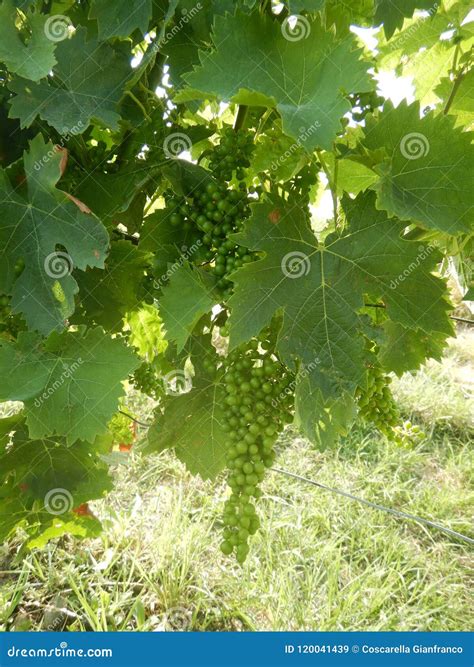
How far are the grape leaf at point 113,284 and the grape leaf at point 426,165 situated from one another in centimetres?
35

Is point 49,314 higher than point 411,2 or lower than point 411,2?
lower

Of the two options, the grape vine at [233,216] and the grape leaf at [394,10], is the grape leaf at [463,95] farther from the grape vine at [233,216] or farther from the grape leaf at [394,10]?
the grape leaf at [394,10]

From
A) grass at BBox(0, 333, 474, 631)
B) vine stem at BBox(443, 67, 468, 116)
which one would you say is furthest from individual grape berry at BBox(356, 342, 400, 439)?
grass at BBox(0, 333, 474, 631)

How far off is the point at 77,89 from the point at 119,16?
9 centimetres

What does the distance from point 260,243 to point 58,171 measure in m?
0.23

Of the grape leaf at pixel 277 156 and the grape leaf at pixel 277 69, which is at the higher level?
the grape leaf at pixel 277 156

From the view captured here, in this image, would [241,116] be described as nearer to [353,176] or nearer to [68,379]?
[353,176]

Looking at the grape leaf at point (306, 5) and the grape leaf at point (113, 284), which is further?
the grape leaf at point (113, 284)

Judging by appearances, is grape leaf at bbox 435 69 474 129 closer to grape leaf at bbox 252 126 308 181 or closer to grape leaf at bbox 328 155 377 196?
grape leaf at bbox 328 155 377 196

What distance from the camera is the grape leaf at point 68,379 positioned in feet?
2.33

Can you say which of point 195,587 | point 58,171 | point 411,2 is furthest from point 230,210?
point 195,587

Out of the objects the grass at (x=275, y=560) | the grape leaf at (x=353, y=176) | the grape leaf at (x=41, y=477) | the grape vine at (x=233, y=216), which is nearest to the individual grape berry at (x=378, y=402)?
the grape vine at (x=233, y=216)

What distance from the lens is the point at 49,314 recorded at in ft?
2.26

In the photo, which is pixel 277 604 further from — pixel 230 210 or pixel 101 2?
pixel 101 2
